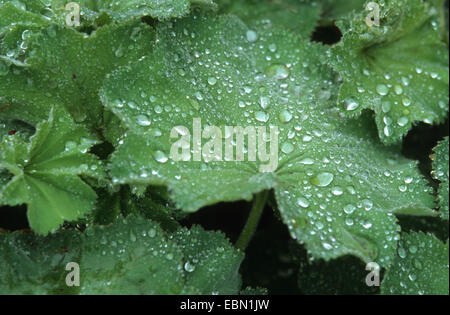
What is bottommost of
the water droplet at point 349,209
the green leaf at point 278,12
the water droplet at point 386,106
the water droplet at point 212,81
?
the water droplet at point 349,209

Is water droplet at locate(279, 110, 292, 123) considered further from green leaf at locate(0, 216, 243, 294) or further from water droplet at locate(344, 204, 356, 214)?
green leaf at locate(0, 216, 243, 294)

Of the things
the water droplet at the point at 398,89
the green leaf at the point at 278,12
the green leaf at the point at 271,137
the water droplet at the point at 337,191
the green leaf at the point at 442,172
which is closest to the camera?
the green leaf at the point at 271,137

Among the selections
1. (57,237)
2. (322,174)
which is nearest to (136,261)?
(57,237)

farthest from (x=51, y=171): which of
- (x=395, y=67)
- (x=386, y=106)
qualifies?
(x=395, y=67)

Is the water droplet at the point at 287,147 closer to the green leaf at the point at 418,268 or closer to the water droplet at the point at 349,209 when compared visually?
the water droplet at the point at 349,209

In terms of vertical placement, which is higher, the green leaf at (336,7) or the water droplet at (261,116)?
the green leaf at (336,7)

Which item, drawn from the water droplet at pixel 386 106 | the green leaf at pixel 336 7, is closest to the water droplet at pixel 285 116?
the water droplet at pixel 386 106
